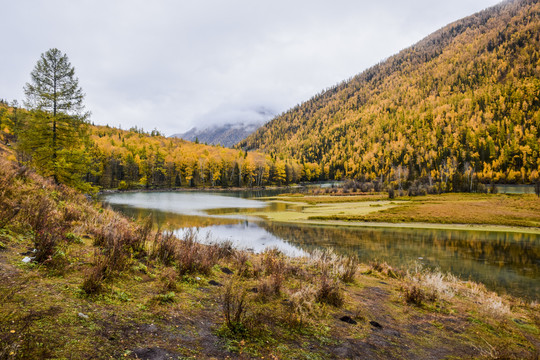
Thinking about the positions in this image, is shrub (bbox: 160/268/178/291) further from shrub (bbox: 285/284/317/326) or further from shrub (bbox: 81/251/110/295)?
shrub (bbox: 285/284/317/326)

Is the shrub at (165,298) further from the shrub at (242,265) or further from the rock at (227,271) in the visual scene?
the rock at (227,271)

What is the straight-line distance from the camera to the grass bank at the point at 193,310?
375 centimetres

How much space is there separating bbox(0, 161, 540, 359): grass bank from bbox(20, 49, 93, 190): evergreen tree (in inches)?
549

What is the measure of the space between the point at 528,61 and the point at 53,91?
22658 centimetres

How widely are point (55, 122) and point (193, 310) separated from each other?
77.0 ft

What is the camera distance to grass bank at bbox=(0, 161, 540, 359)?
375 centimetres

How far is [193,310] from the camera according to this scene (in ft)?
18.0

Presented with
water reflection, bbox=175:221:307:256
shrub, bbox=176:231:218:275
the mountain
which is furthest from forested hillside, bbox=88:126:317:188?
shrub, bbox=176:231:218:275

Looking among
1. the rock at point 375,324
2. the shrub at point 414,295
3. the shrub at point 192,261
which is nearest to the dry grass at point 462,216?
the shrub at point 414,295

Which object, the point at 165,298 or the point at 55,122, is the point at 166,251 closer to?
the point at 165,298

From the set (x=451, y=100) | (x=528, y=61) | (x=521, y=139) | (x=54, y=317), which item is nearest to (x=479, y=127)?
(x=521, y=139)

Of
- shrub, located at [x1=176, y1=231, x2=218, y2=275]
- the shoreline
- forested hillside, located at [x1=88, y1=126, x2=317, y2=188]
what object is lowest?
the shoreline

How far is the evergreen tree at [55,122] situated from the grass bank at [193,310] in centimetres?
1393

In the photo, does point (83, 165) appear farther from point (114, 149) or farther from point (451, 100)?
point (451, 100)
